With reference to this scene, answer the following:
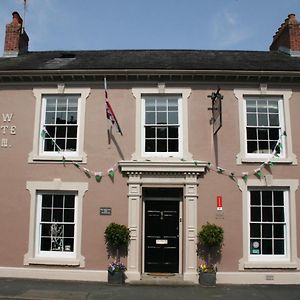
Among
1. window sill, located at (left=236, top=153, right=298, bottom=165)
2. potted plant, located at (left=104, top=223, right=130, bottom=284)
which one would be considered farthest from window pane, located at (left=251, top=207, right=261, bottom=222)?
potted plant, located at (left=104, top=223, right=130, bottom=284)

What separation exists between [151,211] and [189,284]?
2388 mm

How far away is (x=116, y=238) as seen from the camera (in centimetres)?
1128

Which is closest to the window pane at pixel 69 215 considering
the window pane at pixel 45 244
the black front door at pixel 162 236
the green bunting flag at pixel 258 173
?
the window pane at pixel 45 244

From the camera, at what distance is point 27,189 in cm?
1203

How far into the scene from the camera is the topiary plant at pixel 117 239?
11305 millimetres

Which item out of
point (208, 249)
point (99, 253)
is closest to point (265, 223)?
point (208, 249)

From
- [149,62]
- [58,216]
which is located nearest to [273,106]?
[149,62]

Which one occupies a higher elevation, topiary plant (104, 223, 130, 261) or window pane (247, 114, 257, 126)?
window pane (247, 114, 257, 126)

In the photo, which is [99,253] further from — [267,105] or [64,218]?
[267,105]

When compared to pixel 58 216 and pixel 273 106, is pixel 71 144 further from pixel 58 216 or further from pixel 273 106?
pixel 273 106

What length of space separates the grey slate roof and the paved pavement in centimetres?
619

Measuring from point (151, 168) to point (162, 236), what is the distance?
83.3 inches

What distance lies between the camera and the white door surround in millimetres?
11586

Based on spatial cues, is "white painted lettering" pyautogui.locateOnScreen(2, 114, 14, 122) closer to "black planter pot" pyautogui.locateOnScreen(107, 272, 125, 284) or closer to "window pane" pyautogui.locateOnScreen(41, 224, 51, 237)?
"window pane" pyautogui.locateOnScreen(41, 224, 51, 237)
